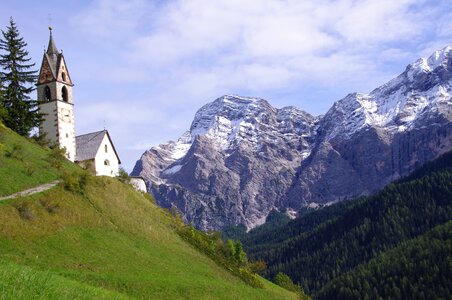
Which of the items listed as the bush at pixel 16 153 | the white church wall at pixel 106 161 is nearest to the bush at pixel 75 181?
the bush at pixel 16 153

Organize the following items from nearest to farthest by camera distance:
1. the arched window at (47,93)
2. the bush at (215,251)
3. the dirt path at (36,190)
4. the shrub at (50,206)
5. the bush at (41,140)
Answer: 1. the dirt path at (36,190)
2. the shrub at (50,206)
3. the bush at (215,251)
4. the bush at (41,140)
5. the arched window at (47,93)

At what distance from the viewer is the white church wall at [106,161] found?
276 feet

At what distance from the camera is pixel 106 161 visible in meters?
85.8

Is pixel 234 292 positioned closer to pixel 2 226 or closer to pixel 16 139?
pixel 2 226

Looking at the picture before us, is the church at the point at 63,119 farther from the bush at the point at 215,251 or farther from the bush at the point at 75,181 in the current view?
the bush at the point at 75,181

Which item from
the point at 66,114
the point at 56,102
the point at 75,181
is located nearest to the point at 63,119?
the point at 66,114

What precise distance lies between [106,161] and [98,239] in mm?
36300

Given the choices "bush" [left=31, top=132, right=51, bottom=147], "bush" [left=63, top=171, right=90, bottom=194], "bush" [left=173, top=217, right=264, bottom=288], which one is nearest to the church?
"bush" [left=31, top=132, right=51, bottom=147]

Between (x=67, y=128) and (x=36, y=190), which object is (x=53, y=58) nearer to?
(x=67, y=128)

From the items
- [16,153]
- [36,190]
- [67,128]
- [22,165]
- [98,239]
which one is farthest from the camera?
[67,128]

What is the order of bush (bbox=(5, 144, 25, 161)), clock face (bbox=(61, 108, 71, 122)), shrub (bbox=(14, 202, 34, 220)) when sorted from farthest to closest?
clock face (bbox=(61, 108, 71, 122)), bush (bbox=(5, 144, 25, 161)), shrub (bbox=(14, 202, 34, 220))

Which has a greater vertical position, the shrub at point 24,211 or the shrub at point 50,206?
the shrub at point 50,206

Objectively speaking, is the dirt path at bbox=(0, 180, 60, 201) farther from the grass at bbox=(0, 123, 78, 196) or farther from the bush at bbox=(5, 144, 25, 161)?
the bush at bbox=(5, 144, 25, 161)

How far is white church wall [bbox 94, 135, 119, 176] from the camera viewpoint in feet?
276
